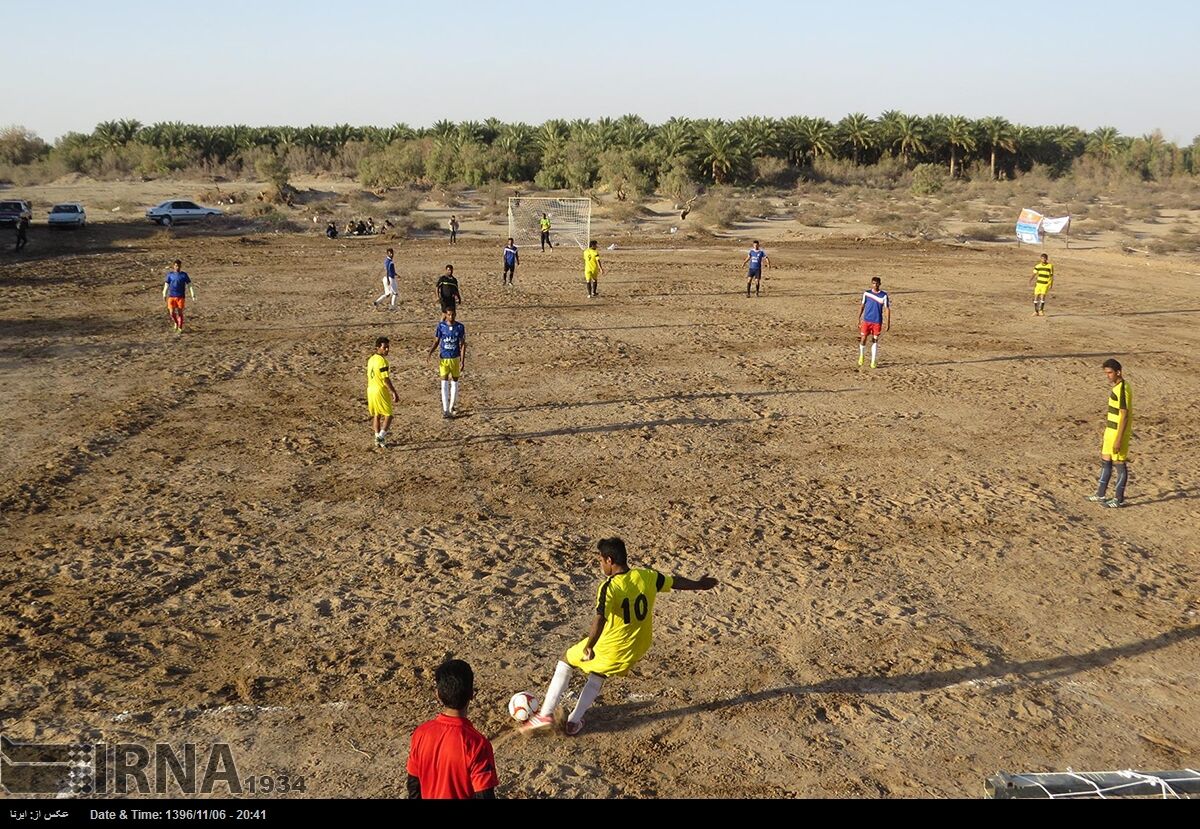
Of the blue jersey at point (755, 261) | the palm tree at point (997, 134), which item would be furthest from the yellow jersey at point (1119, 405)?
the palm tree at point (997, 134)

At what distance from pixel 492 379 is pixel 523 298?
9380mm

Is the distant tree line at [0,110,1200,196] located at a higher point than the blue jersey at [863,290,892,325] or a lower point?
higher

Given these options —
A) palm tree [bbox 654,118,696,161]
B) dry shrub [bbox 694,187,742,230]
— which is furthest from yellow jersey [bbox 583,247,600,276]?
palm tree [bbox 654,118,696,161]

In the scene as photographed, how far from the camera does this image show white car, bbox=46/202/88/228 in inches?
1629

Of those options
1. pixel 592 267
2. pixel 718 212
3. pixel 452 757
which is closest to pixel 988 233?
pixel 718 212

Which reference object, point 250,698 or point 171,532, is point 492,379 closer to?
point 171,532

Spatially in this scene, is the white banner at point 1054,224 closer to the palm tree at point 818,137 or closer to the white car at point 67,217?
the palm tree at point 818,137

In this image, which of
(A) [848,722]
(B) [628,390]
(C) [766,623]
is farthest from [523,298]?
(A) [848,722]

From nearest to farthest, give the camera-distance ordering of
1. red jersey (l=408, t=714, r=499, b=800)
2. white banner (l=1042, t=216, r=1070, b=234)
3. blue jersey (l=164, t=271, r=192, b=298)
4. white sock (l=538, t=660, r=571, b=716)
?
1. red jersey (l=408, t=714, r=499, b=800)
2. white sock (l=538, t=660, r=571, b=716)
3. blue jersey (l=164, t=271, r=192, b=298)
4. white banner (l=1042, t=216, r=1070, b=234)

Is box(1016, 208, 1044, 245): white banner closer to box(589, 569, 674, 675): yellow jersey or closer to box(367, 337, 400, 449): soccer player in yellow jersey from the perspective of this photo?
box(367, 337, 400, 449): soccer player in yellow jersey

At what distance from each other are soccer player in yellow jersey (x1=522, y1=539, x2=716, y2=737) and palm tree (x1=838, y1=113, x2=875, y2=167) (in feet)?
216

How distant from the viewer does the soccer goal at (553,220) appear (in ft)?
142

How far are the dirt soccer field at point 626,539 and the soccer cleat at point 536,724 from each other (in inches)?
4.1

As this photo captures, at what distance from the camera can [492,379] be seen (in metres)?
18.0
